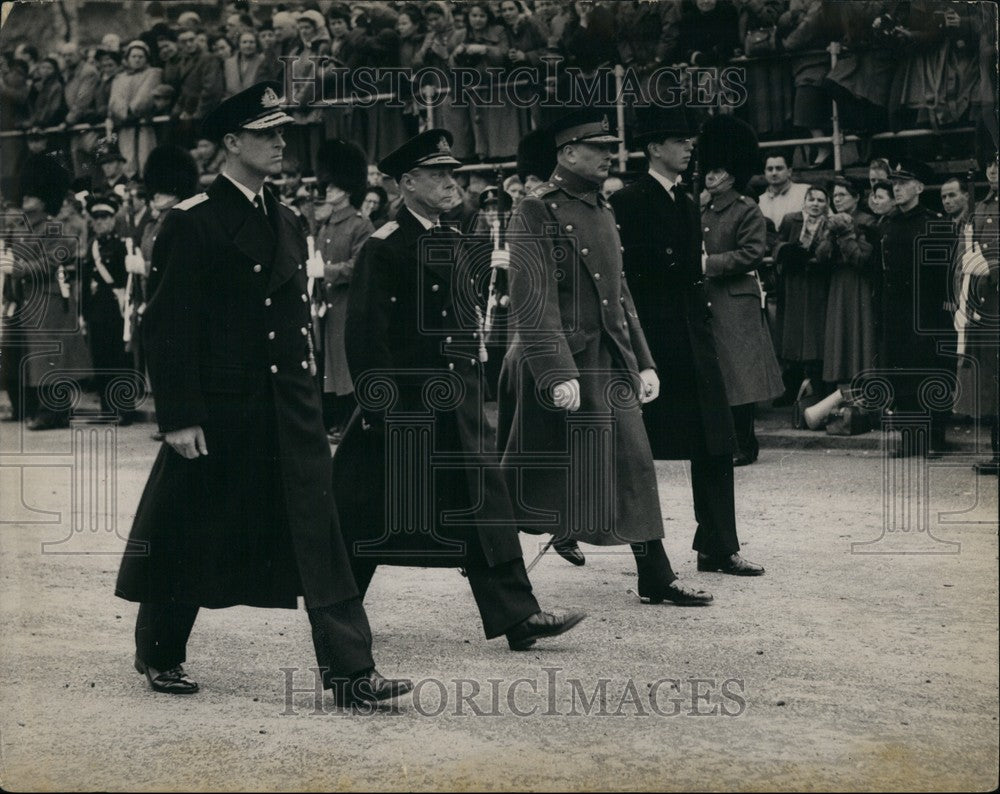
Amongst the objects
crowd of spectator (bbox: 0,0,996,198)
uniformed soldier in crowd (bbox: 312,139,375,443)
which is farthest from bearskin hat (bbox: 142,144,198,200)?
crowd of spectator (bbox: 0,0,996,198)

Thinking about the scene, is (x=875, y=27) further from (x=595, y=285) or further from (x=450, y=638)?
(x=450, y=638)

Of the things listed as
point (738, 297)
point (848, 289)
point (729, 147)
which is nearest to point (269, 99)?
point (729, 147)

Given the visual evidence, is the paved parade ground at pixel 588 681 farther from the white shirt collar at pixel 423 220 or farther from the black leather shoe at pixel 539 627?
the white shirt collar at pixel 423 220

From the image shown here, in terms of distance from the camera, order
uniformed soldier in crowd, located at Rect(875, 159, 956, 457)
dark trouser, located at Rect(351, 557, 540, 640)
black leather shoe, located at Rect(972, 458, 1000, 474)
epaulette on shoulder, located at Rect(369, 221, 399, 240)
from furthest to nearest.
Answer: uniformed soldier in crowd, located at Rect(875, 159, 956, 457)
black leather shoe, located at Rect(972, 458, 1000, 474)
epaulette on shoulder, located at Rect(369, 221, 399, 240)
dark trouser, located at Rect(351, 557, 540, 640)

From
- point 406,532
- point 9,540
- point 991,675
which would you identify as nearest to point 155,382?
point 406,532

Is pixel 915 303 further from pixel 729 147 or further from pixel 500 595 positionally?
pixel 500 595

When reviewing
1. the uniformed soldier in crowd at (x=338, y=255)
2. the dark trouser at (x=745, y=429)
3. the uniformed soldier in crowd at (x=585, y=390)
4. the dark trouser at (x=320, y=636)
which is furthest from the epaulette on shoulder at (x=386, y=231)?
the uniformed soldier in crowd at (x=338, y=255)

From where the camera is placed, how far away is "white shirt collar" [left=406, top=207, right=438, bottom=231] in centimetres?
642

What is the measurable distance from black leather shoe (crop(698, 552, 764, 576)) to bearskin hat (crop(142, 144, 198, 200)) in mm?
6607

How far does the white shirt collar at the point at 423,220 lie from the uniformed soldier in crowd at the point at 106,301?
1014 centimetres

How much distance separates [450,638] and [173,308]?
190cm

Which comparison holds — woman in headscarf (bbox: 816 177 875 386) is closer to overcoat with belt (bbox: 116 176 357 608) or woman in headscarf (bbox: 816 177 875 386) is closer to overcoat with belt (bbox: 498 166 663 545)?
overcoat with belt (bbox: 498 166 663 545)

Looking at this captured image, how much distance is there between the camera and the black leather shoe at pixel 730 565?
773cm

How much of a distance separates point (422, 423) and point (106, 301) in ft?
35.7
